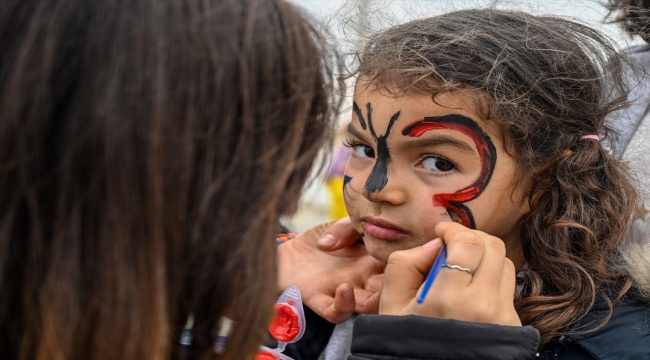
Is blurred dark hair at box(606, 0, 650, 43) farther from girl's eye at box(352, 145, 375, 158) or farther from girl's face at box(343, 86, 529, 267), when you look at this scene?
girl's eye at box(352, 145, 375, 158)

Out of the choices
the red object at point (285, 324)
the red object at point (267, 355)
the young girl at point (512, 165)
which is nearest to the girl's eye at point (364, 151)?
the young girl at point (512, 165)

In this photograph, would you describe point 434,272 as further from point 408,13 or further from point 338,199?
point 338,199

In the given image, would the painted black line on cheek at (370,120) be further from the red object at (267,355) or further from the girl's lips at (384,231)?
the red object at (267,355)

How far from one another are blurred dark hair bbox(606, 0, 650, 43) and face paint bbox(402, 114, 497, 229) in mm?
923

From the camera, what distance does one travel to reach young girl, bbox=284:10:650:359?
1.70 m

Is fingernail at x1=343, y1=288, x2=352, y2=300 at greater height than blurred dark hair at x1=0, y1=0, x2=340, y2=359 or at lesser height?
lesser

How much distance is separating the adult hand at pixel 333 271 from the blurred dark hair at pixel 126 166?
83cm

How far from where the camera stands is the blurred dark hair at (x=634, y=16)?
223 centimetres

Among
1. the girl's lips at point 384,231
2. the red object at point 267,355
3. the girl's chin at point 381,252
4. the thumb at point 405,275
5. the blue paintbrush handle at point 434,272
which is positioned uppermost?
the blue paintbrush handle at point 434,272

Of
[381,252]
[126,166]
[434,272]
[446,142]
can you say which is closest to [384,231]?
[381,252]

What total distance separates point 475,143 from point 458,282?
509 mm

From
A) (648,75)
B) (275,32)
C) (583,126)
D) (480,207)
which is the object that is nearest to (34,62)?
(275,32)

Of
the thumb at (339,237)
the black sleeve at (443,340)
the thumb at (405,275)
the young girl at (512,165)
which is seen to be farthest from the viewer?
the thumb at (339,237)

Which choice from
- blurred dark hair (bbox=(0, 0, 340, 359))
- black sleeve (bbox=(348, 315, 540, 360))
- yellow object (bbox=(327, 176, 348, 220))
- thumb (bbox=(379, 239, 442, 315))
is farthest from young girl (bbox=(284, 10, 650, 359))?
yellow object (bbox=(327, 176, 348, 220))
